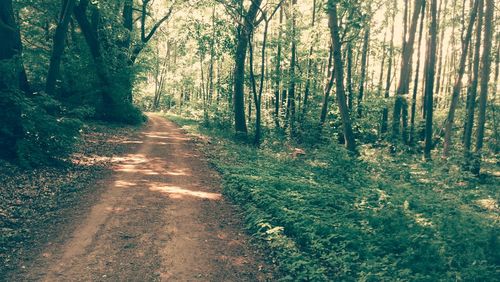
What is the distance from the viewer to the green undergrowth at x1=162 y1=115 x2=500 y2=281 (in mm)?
5855

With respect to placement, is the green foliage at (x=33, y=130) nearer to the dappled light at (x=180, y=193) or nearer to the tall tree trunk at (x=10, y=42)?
the tall tree trunk at (x=10, y=42)

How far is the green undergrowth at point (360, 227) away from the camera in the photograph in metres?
5.86

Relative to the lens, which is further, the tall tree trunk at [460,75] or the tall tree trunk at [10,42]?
the tall tree trunk at [460,75]

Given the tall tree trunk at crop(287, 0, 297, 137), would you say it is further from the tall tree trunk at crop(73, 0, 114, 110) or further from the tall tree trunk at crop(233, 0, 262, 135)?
the tall tree trunk at crop(73, 0, 114, 110)

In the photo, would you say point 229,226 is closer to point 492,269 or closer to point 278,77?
point 492,269

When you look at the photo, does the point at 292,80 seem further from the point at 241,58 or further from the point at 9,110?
the point at 9,110

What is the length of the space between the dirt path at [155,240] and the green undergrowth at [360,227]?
68 cm

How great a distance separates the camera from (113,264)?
6227 mm

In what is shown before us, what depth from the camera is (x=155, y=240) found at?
7270 millimetres

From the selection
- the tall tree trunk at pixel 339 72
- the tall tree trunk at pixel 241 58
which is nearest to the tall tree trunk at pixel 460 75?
the tall tree trunk at pixel 339 72

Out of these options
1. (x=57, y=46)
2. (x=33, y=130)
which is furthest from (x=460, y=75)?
(x=33, y=130)

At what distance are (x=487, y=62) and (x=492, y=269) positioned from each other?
16.4m

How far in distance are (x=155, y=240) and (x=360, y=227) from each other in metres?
4.35

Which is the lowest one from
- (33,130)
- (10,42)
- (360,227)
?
(360,227)
